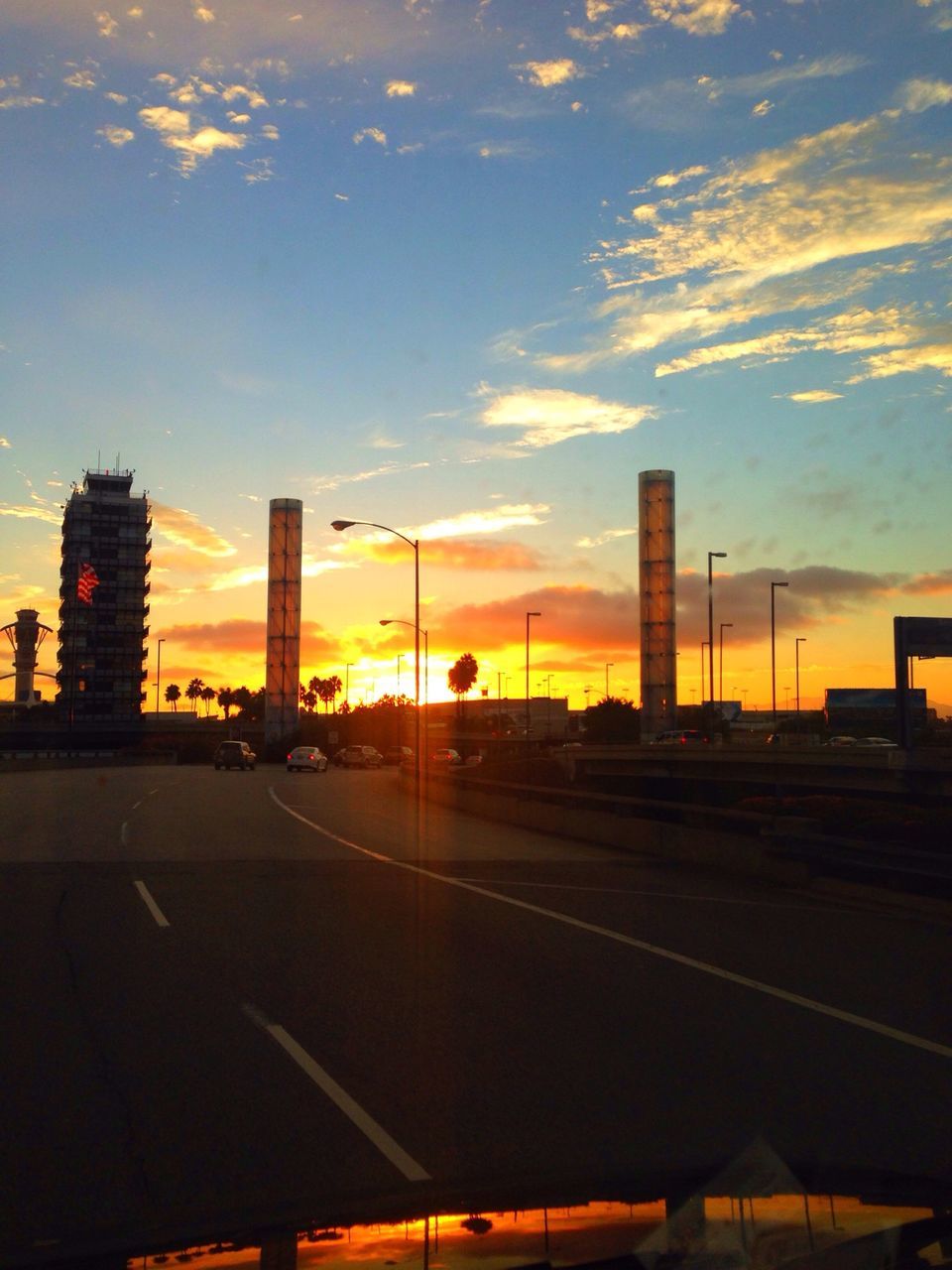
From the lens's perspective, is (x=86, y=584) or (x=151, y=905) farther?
(x=86, y=584)

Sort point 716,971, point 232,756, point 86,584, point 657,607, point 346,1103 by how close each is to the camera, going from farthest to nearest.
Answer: point 86,584 → point 657,607 → point 232,756 → point 716,971 → point 346,1103

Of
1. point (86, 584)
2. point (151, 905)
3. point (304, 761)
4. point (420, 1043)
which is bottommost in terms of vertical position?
point (420, 1043)

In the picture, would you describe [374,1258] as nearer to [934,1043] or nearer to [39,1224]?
[39,1224]

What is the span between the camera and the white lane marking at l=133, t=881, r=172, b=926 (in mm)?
13805

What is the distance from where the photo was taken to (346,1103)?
7.14 metres

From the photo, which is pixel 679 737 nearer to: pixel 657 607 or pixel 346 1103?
pixel 657 607

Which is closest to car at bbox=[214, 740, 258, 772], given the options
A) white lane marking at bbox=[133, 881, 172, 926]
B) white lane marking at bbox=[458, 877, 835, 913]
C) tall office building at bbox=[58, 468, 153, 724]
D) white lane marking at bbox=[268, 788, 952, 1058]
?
white lane marking at bbox=[268, 788, 952, 1058]

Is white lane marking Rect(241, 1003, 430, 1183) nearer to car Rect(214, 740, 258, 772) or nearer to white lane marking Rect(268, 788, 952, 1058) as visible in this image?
white lane marking Rect(268, 788, 952, 1058)

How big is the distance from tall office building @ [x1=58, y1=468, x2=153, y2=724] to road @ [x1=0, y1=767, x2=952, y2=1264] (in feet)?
473

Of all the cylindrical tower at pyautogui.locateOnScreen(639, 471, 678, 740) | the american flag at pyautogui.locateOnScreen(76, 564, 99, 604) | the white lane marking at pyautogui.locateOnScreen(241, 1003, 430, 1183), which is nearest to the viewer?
the white lane marking at pyautogui.locateOnScreen(241, 1003, 430, 1183)

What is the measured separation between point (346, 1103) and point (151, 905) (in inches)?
333

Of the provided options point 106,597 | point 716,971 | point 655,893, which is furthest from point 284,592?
point 716,971

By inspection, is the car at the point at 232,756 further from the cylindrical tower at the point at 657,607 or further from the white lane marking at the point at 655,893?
the white lane marking at the point at 655,893

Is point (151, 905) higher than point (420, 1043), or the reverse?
point (151, 905)
